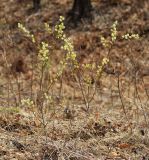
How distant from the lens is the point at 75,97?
315 inches

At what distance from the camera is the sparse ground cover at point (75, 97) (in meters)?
4.12

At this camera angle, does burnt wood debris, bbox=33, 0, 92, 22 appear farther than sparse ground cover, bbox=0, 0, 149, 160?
Yes

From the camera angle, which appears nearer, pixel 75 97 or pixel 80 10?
pixel 75 97

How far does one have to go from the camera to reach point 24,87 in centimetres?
849

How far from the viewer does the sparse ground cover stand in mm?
4125

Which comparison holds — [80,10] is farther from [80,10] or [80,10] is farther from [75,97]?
[75,97]

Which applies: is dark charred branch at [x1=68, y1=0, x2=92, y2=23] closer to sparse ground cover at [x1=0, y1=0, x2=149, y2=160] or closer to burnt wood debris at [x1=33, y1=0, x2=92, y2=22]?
burnt wood debris at [x1=33, y1=0, x2=92, y2=22]

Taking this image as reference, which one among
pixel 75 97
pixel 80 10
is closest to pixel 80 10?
pixel 80 10

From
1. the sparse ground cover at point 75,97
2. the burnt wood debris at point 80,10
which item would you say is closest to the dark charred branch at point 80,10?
the burnt wood debris at point 80,10

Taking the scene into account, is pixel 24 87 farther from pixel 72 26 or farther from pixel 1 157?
pixel 1 157

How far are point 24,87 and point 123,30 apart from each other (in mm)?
3054

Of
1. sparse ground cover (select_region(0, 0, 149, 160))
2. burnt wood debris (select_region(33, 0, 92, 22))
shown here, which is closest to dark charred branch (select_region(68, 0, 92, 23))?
burnt wood debris (select_region(33, 0, 92, 22))

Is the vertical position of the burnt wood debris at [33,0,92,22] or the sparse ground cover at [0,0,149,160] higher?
the burnt wood debris at [33,0,92,22]

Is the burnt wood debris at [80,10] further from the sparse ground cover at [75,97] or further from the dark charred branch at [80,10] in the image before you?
the sparse ground cover at [75,97]
